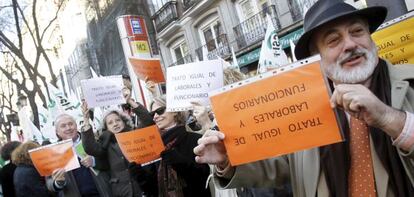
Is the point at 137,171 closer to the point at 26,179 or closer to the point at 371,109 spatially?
the point at 26,179

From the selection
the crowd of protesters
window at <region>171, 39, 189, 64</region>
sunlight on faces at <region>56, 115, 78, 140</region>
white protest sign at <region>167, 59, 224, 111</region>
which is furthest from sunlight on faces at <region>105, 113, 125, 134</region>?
window at <region>171, 39, 189, 64</region>

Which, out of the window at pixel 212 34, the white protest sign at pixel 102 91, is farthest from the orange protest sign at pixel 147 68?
the window at pixel 212 34

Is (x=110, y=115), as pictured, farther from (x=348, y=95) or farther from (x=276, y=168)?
(x=348, y=95)

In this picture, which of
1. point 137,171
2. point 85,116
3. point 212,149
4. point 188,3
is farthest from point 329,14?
point 188,3

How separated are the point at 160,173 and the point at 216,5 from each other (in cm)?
1770

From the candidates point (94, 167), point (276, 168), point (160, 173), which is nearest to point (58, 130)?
point (94, 167)

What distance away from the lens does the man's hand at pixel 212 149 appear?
180cm

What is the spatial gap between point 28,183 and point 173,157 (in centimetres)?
218

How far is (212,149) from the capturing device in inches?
73.2

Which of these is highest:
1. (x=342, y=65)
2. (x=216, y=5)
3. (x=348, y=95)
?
(x=216, y=5)

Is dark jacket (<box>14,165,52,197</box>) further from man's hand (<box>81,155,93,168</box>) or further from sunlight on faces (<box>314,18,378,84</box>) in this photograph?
sunlight on faces (<box>314,18,378,84</box>)

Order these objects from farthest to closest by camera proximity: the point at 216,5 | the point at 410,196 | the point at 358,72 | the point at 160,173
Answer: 1. the point at 216,5
2. the point at 160,173
3. the point at 358,72
4. the point at 410,196

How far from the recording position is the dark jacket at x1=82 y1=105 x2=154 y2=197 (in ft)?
15.2

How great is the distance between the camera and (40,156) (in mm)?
4402
